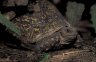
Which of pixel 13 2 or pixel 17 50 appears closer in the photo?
pixel 17 50

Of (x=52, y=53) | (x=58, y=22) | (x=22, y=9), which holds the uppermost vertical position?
(x=22, y=9)

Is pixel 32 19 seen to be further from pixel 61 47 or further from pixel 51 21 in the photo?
pixel 61 47

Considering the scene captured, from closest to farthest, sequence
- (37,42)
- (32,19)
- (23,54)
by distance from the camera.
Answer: (23,54), (37,42), (32,19)

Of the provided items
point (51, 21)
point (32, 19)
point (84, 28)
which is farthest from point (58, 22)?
point (84, 28)

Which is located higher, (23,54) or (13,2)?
(13,2)

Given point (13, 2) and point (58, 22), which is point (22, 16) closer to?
point (13, 2)

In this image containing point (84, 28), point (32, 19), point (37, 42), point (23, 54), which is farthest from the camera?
point (84, 28)
